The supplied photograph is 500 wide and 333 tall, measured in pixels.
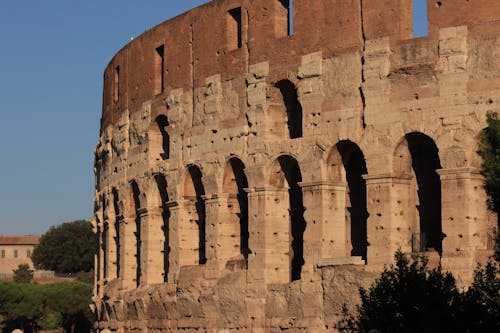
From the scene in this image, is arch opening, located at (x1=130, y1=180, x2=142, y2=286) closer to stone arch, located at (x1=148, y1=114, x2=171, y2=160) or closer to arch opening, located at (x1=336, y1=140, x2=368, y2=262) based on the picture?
stone arch, located at (x1=148, y1=114, x2=171, y2=160)

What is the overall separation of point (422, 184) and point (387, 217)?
112 centimetres

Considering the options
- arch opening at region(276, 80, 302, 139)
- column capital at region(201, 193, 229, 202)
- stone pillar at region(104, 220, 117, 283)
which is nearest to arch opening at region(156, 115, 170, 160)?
column capital at region(201, 193, 229, 202)

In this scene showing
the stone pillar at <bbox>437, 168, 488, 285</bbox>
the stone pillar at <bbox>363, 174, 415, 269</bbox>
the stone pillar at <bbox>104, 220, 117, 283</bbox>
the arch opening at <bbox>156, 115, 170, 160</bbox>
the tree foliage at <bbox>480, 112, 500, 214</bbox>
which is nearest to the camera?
the tree foliage at <bbox>480, 112, 500, 214</bbox>

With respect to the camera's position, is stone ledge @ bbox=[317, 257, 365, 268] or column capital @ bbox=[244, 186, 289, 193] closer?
stone ledge @ bbox=[317, 257, 365, 268]

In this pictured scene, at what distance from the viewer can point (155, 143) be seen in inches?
1126

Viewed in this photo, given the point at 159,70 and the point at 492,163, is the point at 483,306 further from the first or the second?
the point at 159,70

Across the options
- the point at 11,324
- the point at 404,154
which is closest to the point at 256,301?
the point at 404,154

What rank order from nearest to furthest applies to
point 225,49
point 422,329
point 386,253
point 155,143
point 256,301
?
point 422,329
point 386,253
point 256,301
point 225,49
point 155,143

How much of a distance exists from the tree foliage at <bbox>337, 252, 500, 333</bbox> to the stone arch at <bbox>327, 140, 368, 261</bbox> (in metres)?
4.94

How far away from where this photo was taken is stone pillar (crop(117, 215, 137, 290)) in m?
30.0

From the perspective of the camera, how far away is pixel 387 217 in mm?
21516

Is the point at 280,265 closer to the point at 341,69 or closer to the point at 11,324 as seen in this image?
the point at 341,69

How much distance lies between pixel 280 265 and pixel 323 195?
1963 millimetres

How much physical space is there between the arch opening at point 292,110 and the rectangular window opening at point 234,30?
176 cm
